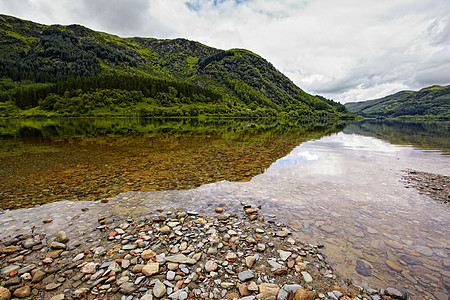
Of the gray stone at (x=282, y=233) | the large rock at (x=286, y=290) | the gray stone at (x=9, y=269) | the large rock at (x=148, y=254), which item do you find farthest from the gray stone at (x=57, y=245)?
the gray stone at (x=282, y=233)

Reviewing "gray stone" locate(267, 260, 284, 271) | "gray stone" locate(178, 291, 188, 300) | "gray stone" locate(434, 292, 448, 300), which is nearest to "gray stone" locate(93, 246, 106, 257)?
"gray stone" locate(178, 291, 188, 300)

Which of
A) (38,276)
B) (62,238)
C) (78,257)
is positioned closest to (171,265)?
(78,257)

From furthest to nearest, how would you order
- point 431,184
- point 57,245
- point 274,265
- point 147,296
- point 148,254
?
point 431,184
point 57,245
point 148,254
point 274,265
point 147,296

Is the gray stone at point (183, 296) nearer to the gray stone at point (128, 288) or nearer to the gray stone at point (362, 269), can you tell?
the gray stone at point (128, 288)

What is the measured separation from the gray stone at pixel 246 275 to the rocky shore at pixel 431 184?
1223cm

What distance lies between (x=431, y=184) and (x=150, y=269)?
18220 millimetres

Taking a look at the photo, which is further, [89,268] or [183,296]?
[89,268]

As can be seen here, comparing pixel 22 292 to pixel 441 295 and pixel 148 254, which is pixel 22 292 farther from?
pixel 441 295

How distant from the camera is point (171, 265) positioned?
5.79 m

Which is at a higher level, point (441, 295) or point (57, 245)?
point (57, 245)

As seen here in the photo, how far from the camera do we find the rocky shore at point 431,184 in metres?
11.9

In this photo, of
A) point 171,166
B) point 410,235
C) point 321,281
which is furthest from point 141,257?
point 171,166

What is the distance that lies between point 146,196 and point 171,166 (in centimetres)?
653

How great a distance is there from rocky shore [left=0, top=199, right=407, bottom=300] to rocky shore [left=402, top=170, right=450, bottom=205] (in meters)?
10.3
